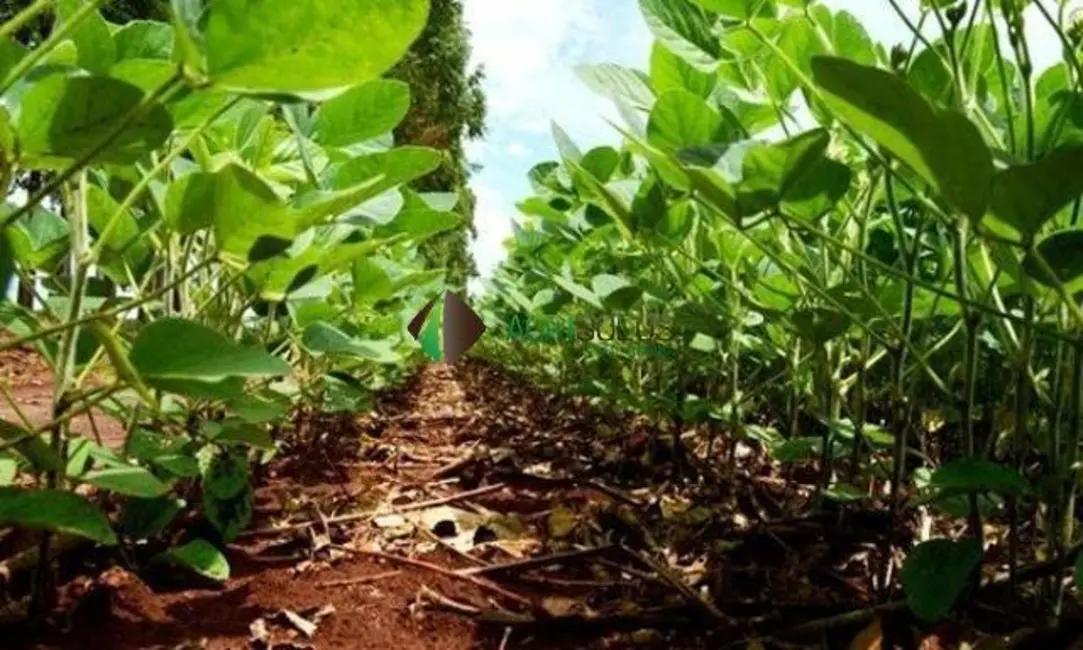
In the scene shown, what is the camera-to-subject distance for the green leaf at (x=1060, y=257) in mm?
670

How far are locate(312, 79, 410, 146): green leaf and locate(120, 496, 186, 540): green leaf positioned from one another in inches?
20.3

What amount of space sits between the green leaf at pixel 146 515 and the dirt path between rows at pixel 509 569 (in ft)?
0.18

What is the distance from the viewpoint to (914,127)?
53 cm

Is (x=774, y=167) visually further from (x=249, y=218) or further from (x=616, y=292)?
(x=616, y=292)

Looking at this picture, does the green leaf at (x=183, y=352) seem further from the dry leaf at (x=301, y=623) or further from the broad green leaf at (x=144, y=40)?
the dry leaf at (x=301, y=623)

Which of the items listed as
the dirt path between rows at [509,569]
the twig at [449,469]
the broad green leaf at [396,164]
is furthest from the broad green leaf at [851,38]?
the twig at [449,469]

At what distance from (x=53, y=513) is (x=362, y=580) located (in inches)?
33.2

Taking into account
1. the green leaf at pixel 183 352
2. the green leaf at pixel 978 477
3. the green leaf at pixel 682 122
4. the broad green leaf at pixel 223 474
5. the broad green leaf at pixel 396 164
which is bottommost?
the broad green leaf at pixel 223 474

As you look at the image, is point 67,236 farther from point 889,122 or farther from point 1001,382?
point 1001,382

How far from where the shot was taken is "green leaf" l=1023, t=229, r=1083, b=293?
26.4 inches

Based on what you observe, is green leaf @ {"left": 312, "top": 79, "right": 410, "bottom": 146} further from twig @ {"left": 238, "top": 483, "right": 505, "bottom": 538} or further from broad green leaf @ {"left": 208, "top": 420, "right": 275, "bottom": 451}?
twig @ {"left": 238, "top": 483, "right": 505, "bottom": 538}

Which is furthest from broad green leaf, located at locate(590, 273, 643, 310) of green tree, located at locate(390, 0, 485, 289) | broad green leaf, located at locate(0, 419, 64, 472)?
green tree, located at locate(390, 0, 485, 289)

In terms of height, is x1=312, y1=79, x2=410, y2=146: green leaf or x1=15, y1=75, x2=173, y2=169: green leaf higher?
A: x1=312, y1=79, x2=410, y2=146: green leaf

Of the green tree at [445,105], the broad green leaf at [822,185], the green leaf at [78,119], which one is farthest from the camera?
the green tree at [445,105]
